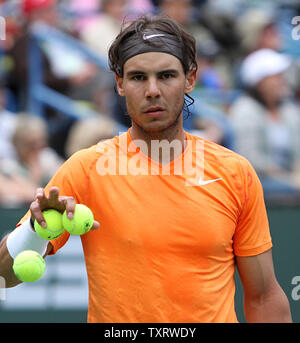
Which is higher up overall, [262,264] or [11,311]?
[11,311]

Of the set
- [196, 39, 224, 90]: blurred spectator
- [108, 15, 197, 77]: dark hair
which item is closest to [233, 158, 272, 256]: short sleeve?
[108, 15, 197, 77]: dark hair

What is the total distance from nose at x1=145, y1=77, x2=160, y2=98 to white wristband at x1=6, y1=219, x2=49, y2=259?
703 millimetres

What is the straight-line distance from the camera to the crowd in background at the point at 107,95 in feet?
18.9

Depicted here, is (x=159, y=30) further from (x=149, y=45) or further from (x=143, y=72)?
(x=143, y=72)

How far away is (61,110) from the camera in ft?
20.4

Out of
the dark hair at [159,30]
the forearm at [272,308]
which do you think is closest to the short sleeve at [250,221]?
the forearm at [272,308]

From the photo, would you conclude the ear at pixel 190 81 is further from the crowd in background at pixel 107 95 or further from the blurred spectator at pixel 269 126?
the blurred spectator at pixel 269 126

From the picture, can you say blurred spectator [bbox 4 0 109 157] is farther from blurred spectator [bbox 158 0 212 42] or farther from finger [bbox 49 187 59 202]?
finger [bbox 49 187 59 202]

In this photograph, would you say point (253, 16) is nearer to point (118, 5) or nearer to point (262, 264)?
point (118, 5)

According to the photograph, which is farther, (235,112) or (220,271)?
(235,112)

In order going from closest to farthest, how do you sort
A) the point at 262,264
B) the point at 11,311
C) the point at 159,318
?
the point at 159,318 < the point at 262,264 < the point at 11,311

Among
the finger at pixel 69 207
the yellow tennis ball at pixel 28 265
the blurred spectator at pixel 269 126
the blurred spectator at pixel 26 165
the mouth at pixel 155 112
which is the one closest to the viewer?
the finger at pixel 69 207

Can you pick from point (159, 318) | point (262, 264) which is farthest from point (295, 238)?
point (159, 318)
